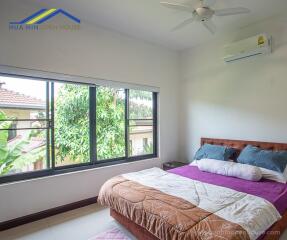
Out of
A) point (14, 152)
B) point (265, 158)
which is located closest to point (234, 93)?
point (265, 158)

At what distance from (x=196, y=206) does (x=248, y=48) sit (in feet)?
8.67

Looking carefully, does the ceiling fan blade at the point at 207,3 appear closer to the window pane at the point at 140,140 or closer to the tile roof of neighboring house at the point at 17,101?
the window pane at the point at 140,140

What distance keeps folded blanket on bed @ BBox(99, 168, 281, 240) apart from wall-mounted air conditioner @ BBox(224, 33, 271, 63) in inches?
86.6

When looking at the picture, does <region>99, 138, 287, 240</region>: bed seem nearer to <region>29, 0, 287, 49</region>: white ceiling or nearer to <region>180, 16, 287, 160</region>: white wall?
<region>180, 16, 287, 160</region>: white wall

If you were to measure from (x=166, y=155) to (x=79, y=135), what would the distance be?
1.92m

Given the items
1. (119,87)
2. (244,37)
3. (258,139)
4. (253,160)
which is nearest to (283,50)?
(244,37)

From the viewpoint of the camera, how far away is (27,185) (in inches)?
96.6

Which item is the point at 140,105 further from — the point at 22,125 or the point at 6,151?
the point at 6,151

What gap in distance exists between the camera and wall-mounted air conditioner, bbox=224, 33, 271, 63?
9.49 ft

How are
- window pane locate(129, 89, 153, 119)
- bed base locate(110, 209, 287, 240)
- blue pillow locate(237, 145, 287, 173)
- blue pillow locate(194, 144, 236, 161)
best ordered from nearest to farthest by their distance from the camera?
1. bed base locate(110, 209, 287, 240)
2. blue pillow locate(237, 145, 287, 173)
3. blue pillow locate(194, 144, 236, 161)
4. window pane locate(129, 89, 153, 119)

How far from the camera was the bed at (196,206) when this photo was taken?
147cm

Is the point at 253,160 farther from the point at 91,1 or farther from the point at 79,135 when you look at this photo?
the point at 91,1

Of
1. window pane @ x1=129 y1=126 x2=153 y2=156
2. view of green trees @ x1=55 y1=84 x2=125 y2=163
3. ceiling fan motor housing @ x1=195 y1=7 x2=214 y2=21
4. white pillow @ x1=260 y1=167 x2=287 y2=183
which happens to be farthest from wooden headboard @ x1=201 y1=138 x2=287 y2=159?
ceiling fan motor housing @ x1=195 y1=7 x2=214 y2=21

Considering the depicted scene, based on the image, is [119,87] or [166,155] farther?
[166,155]
